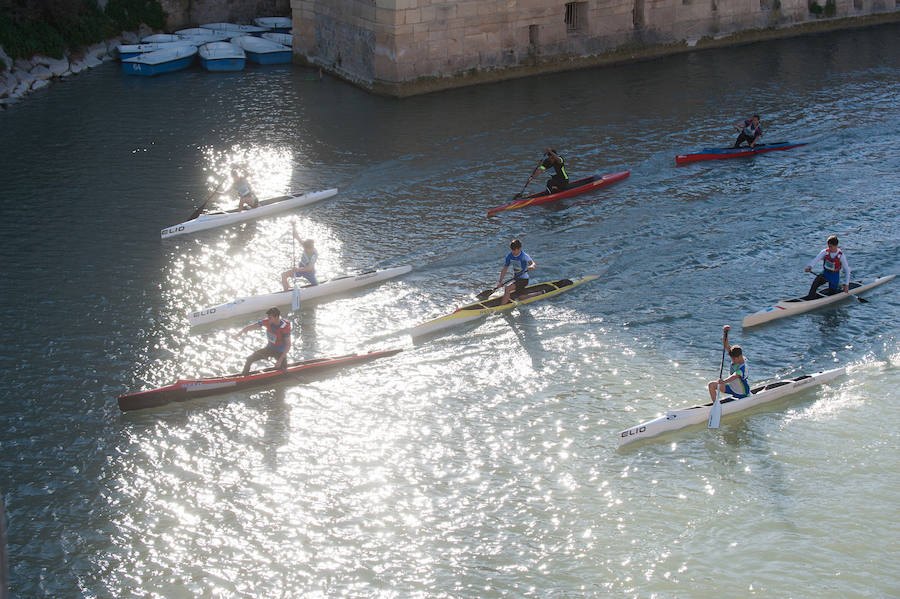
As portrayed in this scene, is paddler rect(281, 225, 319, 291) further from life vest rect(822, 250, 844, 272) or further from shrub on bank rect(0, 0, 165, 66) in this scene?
shrub on bank rect(0, 0, 165, 66)

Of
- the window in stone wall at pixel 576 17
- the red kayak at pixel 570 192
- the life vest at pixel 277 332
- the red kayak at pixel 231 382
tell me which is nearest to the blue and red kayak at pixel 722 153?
the red kayak at pixel 570 192

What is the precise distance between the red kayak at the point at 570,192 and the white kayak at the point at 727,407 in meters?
8.78

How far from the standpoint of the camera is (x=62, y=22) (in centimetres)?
3145

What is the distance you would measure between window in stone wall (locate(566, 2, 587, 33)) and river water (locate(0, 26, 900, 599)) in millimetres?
7308

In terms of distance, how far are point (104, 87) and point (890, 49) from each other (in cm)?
3120

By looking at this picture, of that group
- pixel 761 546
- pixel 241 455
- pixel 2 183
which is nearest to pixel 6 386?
pixel 241 455

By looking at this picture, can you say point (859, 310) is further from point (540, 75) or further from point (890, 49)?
point (890, 49)

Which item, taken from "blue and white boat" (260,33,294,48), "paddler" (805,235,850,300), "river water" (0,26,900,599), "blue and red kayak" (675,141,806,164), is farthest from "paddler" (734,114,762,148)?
"blue and white boat" (260,33,294,48)

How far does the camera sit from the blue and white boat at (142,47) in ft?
105

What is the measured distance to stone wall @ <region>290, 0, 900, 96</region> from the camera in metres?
28.5

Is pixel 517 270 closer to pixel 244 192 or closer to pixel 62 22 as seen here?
pixel 244 192

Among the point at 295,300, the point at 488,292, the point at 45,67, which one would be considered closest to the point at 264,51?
the point at 45,67

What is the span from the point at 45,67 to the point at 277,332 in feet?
72.3

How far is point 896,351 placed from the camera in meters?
14.8
